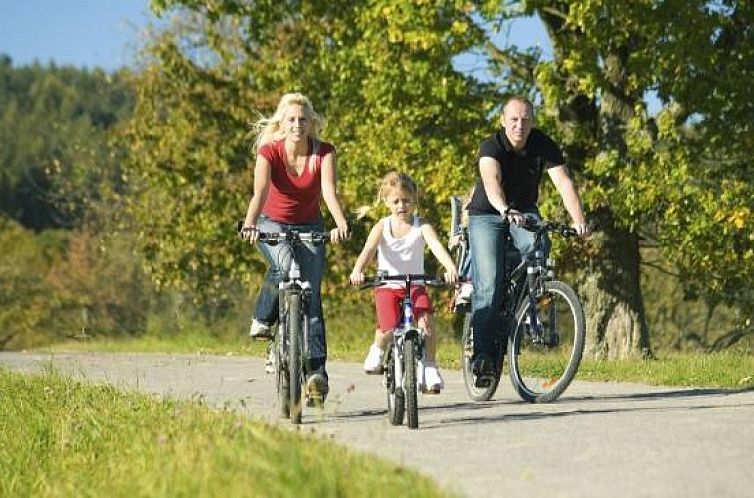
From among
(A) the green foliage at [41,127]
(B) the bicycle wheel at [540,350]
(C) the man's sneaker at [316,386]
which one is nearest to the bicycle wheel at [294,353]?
(C) the man's sneaker at [316,386]

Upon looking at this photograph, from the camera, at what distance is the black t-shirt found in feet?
34.1

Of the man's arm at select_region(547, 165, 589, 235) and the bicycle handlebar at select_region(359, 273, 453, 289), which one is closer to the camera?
the bicycle handlebar at select_region(359, 273, 453, 289)

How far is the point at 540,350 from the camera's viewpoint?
1036cm

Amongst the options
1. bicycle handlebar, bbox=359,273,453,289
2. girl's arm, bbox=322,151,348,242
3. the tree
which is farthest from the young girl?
the tree

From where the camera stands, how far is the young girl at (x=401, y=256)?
965cm

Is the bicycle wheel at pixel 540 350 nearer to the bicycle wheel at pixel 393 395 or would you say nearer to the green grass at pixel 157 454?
the bicycle wheel at pixel 393 395

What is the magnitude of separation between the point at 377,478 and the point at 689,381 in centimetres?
661

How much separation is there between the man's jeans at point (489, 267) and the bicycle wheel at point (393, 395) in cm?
152

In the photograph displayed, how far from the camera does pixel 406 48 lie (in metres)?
20.6

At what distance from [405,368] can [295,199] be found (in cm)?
169

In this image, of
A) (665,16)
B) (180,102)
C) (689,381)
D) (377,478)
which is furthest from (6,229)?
(377,478)

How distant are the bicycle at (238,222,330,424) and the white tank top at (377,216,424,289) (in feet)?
1.48

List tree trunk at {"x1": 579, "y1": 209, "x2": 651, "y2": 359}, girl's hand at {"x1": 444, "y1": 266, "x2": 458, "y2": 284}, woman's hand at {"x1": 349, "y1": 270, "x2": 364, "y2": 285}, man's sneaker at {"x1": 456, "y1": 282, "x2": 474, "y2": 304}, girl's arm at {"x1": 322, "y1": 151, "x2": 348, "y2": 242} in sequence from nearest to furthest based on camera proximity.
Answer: woman's hand at {"x1": 349, "y1": 270, "x2": 364, "y2": 285} → girl's hand at {"x1": 444, "y1": 266, "x2": 458, "y2": 284} → girl's arm at {"x1": 322, "y1": 151, "x2": 348, "y2": 242} → man's sneaker at {"x1": 456, "y1": 282, "x2": 474, "y2": 304} → tree trunk at {"x1": 579, "y1": 209, "x2": 651, "y2": 359}

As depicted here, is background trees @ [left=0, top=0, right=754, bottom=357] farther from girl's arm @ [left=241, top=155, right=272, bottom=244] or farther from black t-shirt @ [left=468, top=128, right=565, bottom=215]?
girl's arm @ [left=241, top=155, right=272, bottom=244]
